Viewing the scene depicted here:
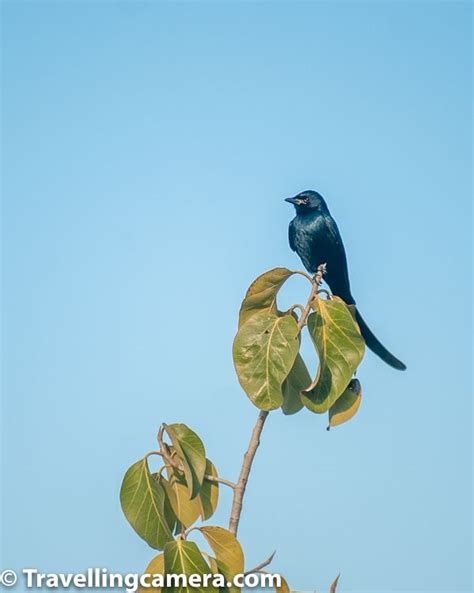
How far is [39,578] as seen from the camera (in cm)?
319

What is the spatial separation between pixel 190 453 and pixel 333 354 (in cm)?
59

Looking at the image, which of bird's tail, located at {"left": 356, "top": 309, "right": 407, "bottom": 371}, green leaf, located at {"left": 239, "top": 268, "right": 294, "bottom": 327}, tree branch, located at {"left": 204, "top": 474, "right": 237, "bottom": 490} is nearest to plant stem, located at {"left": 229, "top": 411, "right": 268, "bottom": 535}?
tree branch, located at {"left": 204, "top": 474, "right": 237, "bottom": 490}

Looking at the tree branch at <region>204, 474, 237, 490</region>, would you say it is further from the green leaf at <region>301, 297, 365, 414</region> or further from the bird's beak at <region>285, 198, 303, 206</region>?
the bird's beak at <region>285, 198, 303, 206</region>

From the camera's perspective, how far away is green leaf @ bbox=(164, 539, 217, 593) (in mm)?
2420

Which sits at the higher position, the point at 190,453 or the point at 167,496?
the point at 190,453

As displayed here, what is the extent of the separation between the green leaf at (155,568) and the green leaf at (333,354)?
0.68 m

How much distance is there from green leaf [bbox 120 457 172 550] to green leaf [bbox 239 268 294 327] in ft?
2.45

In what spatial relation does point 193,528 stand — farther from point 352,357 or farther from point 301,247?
point 301,247

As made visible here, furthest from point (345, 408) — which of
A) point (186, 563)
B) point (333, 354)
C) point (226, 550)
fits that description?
point (186, 563)

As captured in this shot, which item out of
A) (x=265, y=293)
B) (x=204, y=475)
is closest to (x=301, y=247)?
(x=265, y=293)

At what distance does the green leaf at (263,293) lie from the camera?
310 cm

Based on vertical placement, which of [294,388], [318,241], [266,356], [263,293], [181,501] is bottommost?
[181,501]

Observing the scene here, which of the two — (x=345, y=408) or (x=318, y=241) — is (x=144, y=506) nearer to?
(x=345, y=408)

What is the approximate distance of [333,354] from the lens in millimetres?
2846
